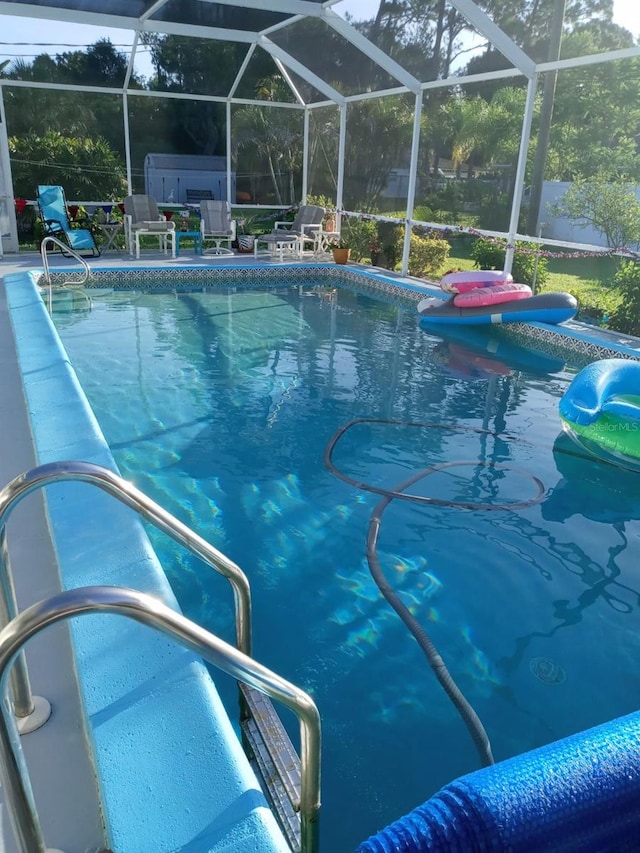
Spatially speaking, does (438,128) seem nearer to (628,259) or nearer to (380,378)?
(628,259)

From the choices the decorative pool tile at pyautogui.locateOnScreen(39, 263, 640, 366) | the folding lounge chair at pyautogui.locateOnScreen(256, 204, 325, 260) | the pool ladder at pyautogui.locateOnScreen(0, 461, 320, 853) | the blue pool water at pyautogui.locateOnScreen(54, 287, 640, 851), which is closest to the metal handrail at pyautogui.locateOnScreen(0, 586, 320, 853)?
the pool ladder at pyautogui.locateOnScreen(0, 461, 320, 853)

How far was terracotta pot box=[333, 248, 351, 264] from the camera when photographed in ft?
38.9

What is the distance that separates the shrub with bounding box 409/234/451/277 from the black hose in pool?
6789 mm

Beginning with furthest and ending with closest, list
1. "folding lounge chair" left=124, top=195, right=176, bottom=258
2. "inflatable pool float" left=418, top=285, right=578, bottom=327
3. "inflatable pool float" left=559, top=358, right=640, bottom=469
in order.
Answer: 1. "folding lounge chair" left=124, top=195, right=176, bottom=258
2. "inflatable pool float" left=418, top=285, right=578, bottom=327
3. "inflatable pool float" left=559, top=358, right=640, bottom=469

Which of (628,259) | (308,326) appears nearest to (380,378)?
(308,326)

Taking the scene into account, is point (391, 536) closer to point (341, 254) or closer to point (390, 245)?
point (341, 254)

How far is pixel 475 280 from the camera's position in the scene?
833 centimetres

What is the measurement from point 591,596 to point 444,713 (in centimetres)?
110

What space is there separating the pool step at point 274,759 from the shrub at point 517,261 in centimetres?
791

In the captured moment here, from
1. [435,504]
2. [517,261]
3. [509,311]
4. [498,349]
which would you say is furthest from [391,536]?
[517,261]

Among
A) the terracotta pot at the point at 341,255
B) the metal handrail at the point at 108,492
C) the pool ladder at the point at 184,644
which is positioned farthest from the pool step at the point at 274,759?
the terracotta pot at the point at 341,255

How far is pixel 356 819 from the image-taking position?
2.09m

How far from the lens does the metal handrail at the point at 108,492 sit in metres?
1.59

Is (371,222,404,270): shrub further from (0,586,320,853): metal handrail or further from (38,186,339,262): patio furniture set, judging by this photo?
(0,586,320,853): metal handrail
